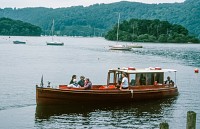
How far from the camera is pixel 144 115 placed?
120ft

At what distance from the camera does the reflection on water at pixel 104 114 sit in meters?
32.9

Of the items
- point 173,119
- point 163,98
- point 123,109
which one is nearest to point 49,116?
point 123,109

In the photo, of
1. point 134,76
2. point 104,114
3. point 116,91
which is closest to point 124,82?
point 116,91

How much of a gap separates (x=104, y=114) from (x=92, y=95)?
3.19 m

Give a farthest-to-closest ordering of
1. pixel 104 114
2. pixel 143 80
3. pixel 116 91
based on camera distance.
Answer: pixel 143 80
pixel 116 91
pixel 104 114

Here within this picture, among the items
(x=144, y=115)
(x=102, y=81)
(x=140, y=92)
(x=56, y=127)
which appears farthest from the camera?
(x=102, y=81)

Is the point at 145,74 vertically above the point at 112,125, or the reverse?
the point at 145,74

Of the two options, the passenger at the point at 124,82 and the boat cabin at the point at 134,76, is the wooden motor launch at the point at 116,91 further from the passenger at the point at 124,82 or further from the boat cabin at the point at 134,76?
the passenger at the point at 124,82

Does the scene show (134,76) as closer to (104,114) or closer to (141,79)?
(141,79)

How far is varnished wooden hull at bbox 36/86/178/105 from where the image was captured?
37875 millimetres

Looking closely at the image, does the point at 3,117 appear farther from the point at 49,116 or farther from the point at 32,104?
the point at 32,104

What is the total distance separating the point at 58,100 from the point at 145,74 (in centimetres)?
975

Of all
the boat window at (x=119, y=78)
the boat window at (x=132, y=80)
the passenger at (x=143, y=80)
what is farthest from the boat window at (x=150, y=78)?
the boat window at (x=119, y=78)

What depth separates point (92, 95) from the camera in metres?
39.1
